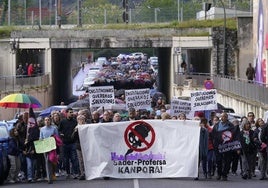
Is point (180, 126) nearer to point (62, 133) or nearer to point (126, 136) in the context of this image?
point (126, 136)

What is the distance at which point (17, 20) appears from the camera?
256 feet

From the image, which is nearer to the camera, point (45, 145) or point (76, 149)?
point (45, 145)

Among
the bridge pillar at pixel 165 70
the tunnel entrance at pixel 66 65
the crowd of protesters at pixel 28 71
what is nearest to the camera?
the crowd of protesters at pixel 28 71

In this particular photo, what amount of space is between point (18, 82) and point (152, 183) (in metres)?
38.9

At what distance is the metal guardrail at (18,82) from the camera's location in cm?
5925

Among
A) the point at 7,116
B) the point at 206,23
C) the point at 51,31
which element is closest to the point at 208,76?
the point at 206,23

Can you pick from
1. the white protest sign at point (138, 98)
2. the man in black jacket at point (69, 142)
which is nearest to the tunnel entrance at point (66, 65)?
the white protest sign at point (138, 98)

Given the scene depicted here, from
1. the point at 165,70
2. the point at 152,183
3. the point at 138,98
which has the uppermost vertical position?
the point at 138,98

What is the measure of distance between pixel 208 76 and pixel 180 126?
39.2 m

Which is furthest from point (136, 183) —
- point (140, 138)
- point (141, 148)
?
point (140, 138)

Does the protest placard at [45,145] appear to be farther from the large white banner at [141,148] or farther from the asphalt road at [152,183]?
the asphalt road at [152,183]

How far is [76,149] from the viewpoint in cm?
2525

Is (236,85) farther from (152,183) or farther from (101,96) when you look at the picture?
(152,183)

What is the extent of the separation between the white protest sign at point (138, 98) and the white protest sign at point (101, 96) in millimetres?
754
